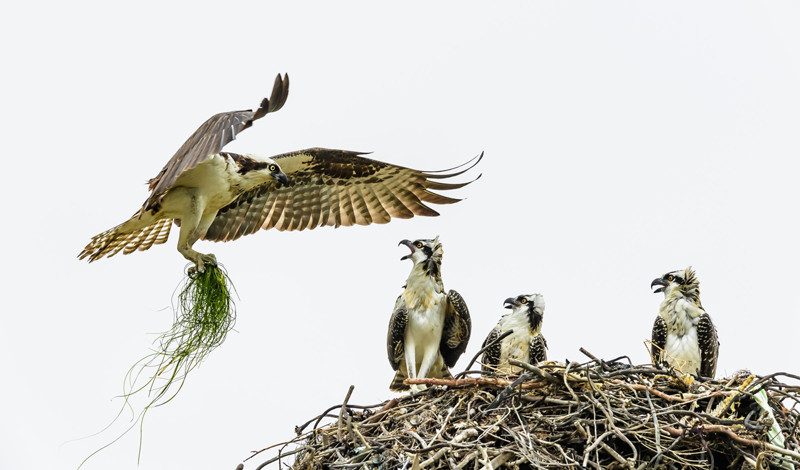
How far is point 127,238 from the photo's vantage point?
730 centimetres

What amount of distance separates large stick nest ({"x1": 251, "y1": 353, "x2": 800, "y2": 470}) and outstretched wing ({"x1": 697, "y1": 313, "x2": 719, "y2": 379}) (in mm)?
1893

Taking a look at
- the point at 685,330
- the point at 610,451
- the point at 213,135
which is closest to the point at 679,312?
the point at 685,330

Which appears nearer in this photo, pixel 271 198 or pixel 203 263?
pixel 203 263

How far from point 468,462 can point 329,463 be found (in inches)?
31.4

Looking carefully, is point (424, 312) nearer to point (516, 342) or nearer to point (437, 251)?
point (437, 251)

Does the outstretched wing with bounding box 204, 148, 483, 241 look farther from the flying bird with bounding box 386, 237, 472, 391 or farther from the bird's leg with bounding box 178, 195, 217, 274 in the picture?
the bird's leg with bounding box 178, 195, 217, 274

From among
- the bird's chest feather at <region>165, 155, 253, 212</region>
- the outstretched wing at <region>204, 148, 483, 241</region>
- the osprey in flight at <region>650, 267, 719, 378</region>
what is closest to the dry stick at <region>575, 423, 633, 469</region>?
the osprey in flight at <region>650, 267, 719, 378</region>

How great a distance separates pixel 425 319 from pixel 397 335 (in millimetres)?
265

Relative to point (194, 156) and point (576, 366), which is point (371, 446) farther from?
point (194, 156)

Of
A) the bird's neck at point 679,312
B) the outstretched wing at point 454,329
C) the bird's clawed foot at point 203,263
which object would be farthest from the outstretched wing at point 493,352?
the bird's clawed foot at point 203,263

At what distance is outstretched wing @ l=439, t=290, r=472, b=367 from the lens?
7.54 m

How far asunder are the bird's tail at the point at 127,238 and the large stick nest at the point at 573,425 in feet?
8.08

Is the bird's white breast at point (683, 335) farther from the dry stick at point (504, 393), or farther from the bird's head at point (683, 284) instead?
the dry stick at point (504, 393)

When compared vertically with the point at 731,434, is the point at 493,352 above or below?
above
